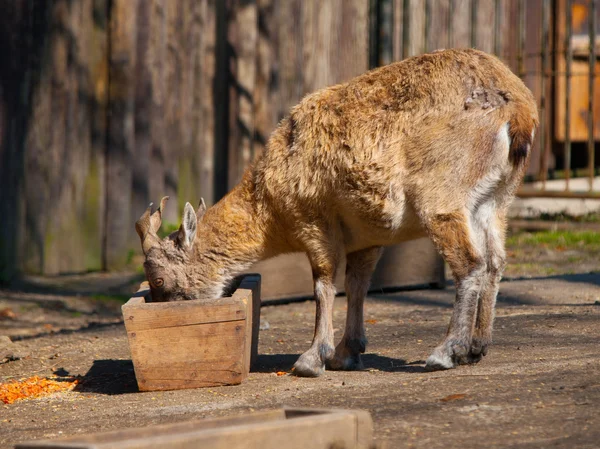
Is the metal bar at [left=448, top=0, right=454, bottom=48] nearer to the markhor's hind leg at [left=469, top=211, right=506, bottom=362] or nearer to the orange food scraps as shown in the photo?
the markhor's hind leg at [left=469, top=211, right=506, bottom=362]

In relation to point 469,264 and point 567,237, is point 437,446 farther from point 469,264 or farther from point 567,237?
point 567,237

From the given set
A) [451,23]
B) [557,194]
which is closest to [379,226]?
[557,194]

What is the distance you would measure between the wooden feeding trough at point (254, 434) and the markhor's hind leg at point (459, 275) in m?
1.83

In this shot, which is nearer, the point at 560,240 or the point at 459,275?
the point at 459,275

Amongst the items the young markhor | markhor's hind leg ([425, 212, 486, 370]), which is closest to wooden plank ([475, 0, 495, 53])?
the young markhor

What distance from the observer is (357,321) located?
6.35 meters

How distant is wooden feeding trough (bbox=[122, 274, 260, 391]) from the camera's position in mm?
5773

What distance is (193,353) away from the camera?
19.1ft

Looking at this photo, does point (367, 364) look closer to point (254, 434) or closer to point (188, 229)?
point (188, 229)

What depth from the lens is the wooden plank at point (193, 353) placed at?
579 cm

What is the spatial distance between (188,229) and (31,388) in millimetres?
1436

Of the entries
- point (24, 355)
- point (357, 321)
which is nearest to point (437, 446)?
point (357, 321)

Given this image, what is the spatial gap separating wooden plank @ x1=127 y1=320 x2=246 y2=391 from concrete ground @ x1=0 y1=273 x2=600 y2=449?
0.34 feet

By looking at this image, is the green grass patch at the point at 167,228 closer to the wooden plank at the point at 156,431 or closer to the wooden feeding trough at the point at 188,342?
the wooden feeding trough at the point at 188,342
